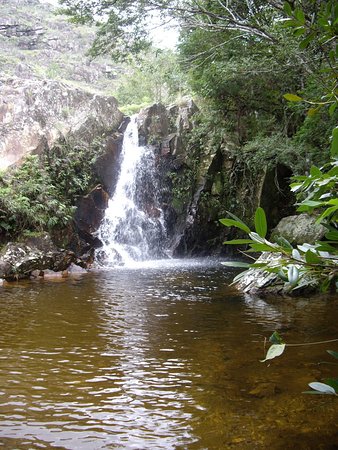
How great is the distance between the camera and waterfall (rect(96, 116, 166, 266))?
1432cm

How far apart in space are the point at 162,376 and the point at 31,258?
294 inches

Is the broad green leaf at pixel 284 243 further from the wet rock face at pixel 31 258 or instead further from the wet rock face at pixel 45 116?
the wet rock face at pixel 45 116

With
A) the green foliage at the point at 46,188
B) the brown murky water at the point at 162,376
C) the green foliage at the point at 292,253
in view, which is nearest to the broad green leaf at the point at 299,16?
the green foliage at the point at 292,253

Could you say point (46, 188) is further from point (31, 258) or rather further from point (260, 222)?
point (260, 222)

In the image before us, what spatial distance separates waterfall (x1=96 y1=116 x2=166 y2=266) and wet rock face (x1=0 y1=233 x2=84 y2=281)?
271cm

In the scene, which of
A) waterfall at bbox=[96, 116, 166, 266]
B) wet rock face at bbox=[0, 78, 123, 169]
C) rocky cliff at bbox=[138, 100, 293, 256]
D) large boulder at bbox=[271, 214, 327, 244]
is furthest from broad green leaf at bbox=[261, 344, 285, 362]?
rocky cliff at bbox=[138, 100, 293, 256]

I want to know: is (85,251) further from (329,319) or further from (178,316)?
(329,319)

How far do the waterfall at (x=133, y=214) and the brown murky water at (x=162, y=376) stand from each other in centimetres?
783

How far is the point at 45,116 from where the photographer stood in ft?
48.7

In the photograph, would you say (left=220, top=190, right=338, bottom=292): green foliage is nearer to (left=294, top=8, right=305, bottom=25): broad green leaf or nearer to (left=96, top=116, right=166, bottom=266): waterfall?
(left=294, top=8, right=305, bottom=25): broad green leaf

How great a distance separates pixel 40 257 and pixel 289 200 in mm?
9177

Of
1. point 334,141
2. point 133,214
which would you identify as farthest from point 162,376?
point 133,214

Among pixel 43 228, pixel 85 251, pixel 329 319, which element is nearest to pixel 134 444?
pixel 329 319

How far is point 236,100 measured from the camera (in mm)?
12359
